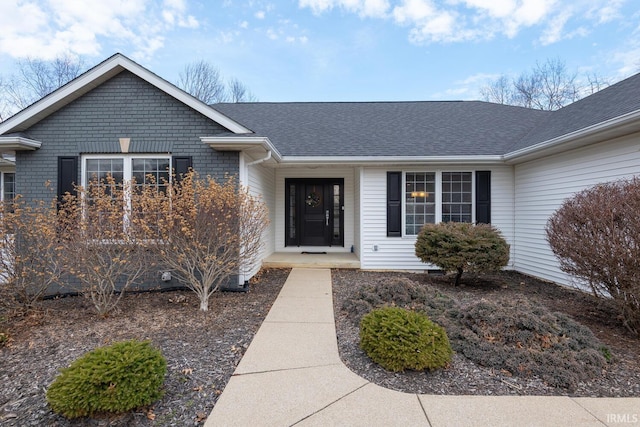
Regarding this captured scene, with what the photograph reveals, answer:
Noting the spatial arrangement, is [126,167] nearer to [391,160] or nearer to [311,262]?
[311,262]

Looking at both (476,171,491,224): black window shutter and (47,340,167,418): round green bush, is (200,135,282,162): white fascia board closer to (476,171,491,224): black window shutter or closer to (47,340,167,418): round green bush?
(47,340,167,418): round green bush

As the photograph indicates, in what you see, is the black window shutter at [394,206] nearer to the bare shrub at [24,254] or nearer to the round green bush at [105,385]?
the round green bush at [105,385]

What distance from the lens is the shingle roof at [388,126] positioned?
24.0 ft

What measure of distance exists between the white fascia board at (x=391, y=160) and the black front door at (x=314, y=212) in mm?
2074

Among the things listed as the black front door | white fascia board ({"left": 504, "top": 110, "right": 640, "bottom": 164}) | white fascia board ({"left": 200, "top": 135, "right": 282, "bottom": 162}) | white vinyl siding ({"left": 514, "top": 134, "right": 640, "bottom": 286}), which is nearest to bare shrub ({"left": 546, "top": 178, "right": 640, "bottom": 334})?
white vinyl siding ({"left": 514, "top": 134, "right": 640, "bottom": 286})

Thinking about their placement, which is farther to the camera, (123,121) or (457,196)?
(457,196)

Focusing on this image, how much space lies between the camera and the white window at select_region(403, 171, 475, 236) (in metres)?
7.27

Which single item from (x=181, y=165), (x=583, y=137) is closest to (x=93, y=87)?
(x=181, y=165)

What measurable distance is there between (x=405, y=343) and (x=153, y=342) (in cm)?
271

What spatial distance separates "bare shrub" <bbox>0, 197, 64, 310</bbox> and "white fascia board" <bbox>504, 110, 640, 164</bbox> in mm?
8045

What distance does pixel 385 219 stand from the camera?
7.31 m

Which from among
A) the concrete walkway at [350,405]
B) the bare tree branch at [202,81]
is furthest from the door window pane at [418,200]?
the bare tree branch at [202,81]

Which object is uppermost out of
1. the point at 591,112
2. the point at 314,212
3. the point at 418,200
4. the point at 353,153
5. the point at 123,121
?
the point at 591,112

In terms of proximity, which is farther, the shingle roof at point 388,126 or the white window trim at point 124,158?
the shingle roof at point 388,126
